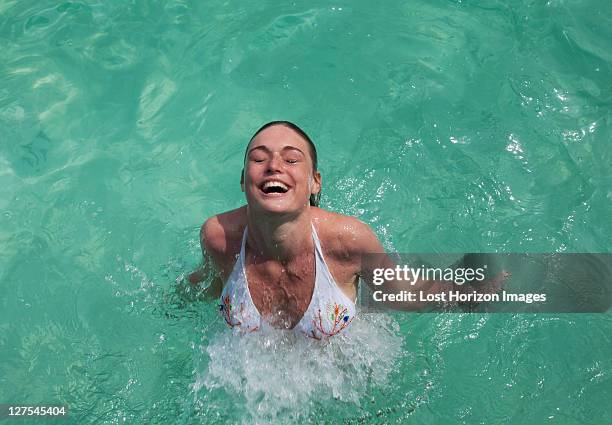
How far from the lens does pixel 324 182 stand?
502 cm

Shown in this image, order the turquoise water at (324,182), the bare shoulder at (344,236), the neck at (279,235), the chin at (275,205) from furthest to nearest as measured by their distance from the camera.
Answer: the turquoise water at (324,182) < the bare shoulder at (344,236) < the neck at (279,235) < the chin at (275,205)

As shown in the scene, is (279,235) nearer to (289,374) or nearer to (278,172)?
(278,172)

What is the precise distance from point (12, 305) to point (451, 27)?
4.21m

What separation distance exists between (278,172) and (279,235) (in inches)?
13.9

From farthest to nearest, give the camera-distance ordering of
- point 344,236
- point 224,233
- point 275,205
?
point 224,233, point 344,236, point 275,205

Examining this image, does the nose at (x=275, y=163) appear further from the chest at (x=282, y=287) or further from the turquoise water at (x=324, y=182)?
the turquoise water at (x=324, y=182)

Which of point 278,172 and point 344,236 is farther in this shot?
point 344,236

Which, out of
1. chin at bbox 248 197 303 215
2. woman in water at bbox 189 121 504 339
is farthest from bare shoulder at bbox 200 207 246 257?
chin at bbox 248 197 303 215

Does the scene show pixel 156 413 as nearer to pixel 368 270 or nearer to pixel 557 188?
pixel 368 270

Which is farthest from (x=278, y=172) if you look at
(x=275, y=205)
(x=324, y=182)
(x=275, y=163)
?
(x=324, y=182)

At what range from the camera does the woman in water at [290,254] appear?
334 cm

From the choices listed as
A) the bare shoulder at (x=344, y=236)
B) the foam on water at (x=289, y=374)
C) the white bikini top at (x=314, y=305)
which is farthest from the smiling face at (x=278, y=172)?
the foam on water at (x=289, y=374)

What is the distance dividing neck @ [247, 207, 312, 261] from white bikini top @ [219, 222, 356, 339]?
2.8 inches

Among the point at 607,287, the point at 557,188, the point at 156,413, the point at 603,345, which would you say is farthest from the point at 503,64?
the point at 156,413
